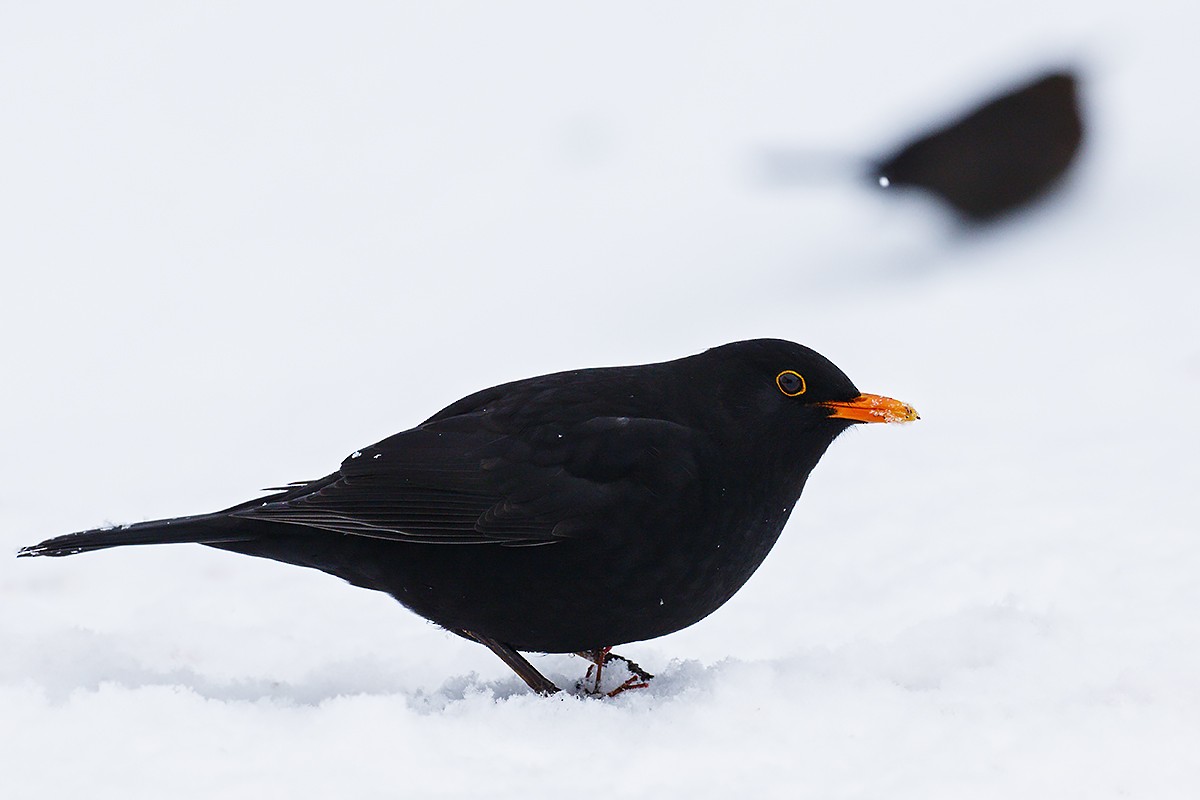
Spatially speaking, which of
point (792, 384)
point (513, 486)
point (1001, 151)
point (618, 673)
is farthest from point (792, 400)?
point (1001, 151)

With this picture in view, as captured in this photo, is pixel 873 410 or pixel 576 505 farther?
pixel 873 410

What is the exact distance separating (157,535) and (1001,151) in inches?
364

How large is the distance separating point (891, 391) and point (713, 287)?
3.22 meters

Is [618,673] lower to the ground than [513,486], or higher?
lower

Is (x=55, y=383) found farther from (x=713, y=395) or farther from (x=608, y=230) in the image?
(x=713, y=395)

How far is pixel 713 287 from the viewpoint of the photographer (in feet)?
36.0

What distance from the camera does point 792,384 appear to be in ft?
12.6

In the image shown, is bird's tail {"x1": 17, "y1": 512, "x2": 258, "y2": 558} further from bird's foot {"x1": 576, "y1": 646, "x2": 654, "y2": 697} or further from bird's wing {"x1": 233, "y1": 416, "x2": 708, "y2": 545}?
bird's foot {"x1": 576, "y1": 646, "x2": 654, "y2": 697}

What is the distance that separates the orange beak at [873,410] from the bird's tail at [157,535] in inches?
70.8

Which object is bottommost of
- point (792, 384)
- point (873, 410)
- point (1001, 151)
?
point (873, 410)

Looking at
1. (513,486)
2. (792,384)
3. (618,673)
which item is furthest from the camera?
(618,673)

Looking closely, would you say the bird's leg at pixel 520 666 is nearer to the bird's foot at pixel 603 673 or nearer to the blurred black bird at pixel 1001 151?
the bird's foot at pixel 603 673

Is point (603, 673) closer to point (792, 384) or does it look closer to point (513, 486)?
point (513, 486)

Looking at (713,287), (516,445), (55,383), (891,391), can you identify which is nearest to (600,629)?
(516,445)
